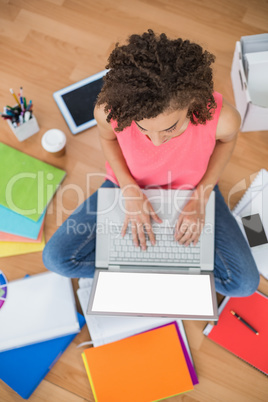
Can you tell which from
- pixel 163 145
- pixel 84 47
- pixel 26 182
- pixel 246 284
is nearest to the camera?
pixel 163 145

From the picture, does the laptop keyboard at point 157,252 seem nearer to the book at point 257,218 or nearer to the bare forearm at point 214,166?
the bare forearm at point 214,166

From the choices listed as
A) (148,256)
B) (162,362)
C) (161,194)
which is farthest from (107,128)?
(162,362)

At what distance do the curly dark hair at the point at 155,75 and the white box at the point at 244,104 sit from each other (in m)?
0.49

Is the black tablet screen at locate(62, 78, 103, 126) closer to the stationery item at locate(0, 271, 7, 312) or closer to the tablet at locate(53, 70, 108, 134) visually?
the tablet at locate(53, 70, 108, 134)

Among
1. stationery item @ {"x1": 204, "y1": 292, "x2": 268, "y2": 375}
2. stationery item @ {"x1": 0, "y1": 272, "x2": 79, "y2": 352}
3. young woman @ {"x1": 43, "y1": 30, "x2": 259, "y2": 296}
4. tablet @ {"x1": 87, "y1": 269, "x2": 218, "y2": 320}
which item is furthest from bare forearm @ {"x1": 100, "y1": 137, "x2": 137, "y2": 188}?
stationery item @ {"x1": 204, "y1": 292, "x2": 268, "y2": 375}

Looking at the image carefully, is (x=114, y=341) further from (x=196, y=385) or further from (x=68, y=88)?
(x=68, y=88)

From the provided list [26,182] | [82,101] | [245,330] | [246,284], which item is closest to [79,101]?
[82,101]

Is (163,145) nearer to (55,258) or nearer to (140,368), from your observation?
(55,258)

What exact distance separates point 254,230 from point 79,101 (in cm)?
75

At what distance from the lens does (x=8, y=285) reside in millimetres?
1187

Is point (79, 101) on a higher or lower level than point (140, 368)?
higher

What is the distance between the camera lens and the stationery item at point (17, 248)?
1.22 meters

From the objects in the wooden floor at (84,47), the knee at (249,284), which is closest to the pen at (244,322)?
the knee at (249,284)

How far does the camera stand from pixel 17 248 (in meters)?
1.22
